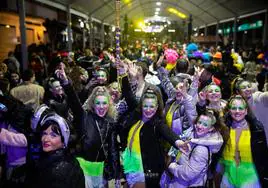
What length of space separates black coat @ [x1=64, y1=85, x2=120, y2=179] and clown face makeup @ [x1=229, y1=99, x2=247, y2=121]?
138cm


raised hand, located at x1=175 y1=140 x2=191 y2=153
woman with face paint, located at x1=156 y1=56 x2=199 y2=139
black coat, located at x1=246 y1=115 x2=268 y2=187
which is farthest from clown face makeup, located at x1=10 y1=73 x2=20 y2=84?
black coat, located at x1=246 y1=115 x2=268 y2=187

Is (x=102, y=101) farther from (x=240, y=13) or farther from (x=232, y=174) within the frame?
(x=240, y=13)

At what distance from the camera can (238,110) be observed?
3570mm

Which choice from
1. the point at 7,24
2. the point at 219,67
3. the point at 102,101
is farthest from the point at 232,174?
the point at 7,24

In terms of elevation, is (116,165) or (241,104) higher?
(241,104)

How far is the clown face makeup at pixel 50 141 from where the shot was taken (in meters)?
2.53

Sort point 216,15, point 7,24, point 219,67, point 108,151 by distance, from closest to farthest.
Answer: point 108,151 < point 219,67 < point 7,24 < point 216,15

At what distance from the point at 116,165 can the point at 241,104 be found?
62.6 inches

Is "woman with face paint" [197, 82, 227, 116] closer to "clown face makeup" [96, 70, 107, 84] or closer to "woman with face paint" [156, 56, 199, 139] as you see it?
"woman with face paint" [156, 56, 199, 139]

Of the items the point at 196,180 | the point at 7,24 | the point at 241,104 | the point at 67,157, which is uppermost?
the point at 7,24

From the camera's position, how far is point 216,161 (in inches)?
144

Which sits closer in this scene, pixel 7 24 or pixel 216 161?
pixel 216 161

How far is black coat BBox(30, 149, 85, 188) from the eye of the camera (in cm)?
233

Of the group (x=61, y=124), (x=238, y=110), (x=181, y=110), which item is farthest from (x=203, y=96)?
(x=61, y=124)
